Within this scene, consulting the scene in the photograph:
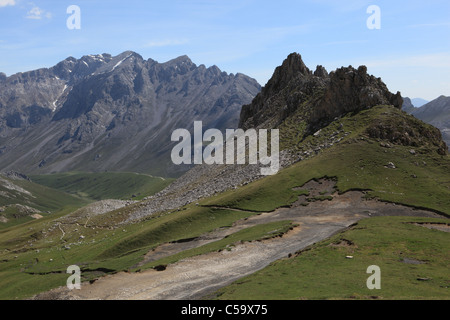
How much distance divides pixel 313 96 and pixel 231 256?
9725 centimetres

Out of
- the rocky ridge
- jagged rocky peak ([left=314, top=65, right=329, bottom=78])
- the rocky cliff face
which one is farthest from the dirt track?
jagged rocky peak ([left=314, top=65, right=329, bottom=78])

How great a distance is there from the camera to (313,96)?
5413 inches

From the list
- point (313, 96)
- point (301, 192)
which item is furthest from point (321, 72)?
point (301, 192)

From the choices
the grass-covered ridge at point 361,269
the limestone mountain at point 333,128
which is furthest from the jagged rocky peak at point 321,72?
the grass-covered ridge at point 361,269

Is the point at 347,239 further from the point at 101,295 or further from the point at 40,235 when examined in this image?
the point at 40,235

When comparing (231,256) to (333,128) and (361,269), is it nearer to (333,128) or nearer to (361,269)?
(361,269)

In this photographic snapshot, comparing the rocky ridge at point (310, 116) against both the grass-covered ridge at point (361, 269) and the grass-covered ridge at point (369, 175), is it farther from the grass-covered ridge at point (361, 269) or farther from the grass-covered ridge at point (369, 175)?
the grass-covered ridge at point (361, 269)

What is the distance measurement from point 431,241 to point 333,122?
Result: 227 ft

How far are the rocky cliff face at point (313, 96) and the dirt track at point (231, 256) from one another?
46866 mm

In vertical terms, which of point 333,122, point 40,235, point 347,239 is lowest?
point 40,235

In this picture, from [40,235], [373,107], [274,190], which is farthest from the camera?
[40,235]
